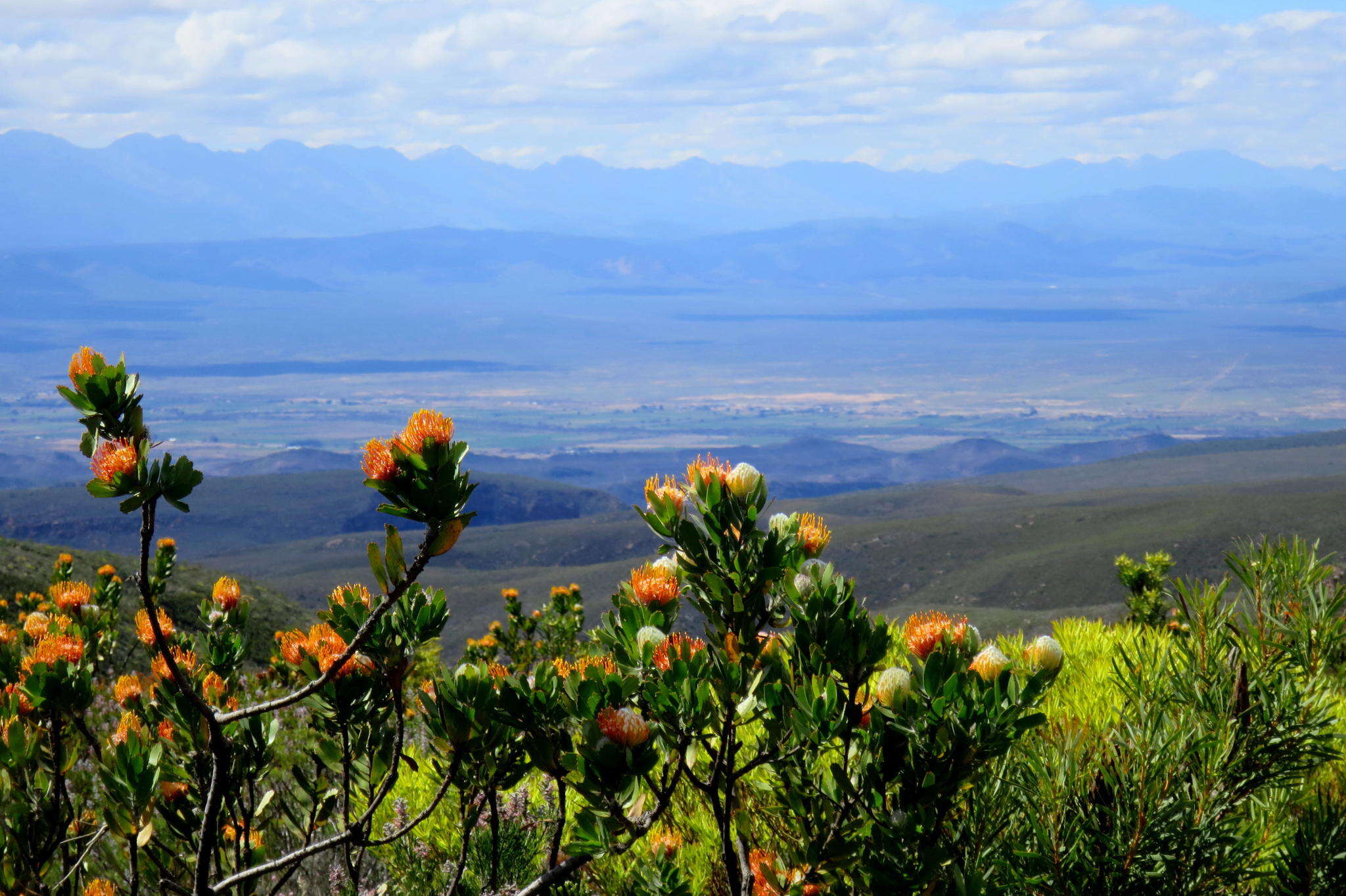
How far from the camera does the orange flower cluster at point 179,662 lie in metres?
2.39

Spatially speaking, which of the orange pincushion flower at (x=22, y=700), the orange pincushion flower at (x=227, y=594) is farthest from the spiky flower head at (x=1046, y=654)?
the orange pincushion flower at (x=22, y=700)

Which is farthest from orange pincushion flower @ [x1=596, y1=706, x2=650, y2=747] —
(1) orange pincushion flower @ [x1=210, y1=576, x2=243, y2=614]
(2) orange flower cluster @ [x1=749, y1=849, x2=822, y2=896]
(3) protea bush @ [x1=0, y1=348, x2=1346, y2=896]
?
(1) orange pincushion flower @ [x1=210, y1=576, x2=243, y2=614]

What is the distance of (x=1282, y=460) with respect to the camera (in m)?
71.1

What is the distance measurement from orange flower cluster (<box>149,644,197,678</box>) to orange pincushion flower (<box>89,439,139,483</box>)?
683 mm

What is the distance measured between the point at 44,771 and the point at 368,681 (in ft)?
3.16

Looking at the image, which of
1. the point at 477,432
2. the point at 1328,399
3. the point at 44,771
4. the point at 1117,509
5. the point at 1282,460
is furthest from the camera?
the point at 477,432

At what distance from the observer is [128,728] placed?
Result: 2.25 metres

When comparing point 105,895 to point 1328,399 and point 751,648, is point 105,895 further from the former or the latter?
point 1328,399

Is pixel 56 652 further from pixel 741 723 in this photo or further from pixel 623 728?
pixel 741 723

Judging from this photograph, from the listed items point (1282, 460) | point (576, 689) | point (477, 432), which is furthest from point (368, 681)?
point (477, 432)

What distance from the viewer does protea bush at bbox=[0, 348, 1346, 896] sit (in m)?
1.81

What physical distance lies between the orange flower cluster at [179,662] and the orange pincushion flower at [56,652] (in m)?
0.17

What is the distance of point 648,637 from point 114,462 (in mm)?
930

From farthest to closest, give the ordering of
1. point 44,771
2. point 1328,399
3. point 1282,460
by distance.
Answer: point 1328,399, point 1282,460, point 44,771
